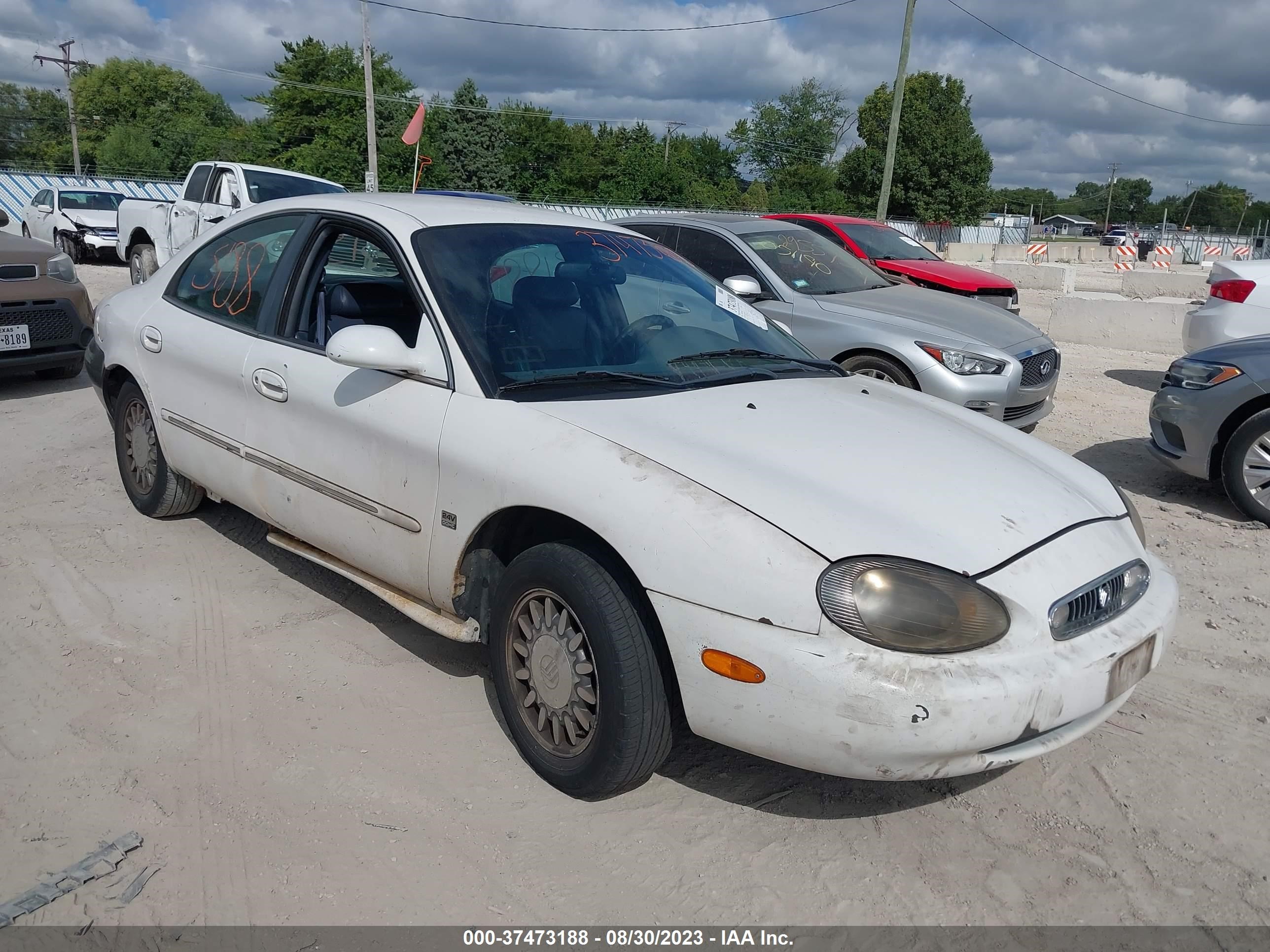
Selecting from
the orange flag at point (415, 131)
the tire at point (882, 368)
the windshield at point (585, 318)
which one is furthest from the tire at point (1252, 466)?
the orange flag at point (415, 131)

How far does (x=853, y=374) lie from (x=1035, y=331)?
14.8 feet

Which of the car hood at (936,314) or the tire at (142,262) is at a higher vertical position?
the car hood at (936,314)

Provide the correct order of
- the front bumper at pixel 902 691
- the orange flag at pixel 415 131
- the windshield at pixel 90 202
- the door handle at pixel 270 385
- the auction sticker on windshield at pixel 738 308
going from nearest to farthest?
the front bumper at pixel 902 691, the door handle at pixel 270 385, the auction sticker on windshield at pixel 738 308, the orange flag at pixel 415 131, the windshield at pixel 90 202

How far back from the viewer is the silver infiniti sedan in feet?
22.3

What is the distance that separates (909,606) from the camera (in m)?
2.44

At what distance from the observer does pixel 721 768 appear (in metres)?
3.18

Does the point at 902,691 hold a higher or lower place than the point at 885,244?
lower

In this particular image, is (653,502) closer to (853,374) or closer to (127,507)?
(853,374)

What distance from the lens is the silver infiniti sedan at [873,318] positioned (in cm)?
679

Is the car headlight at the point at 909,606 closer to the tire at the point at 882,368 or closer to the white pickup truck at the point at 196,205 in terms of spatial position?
the tire at the point at 882,368

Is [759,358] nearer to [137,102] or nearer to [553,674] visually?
Answer: [553,674]

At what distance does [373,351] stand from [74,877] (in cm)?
166

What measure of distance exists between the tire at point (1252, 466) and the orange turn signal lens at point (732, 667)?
14.5 feet

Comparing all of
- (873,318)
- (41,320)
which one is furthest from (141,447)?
(873,318)
